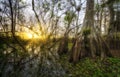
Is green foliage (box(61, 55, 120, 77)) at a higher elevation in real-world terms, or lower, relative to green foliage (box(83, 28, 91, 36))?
lower

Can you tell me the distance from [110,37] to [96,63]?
4.32 m

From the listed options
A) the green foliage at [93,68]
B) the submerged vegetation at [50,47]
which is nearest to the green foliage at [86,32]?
the submerged vegetation at [50,47]

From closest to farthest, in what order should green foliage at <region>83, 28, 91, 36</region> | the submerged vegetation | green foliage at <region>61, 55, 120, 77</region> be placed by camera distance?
the submerged vegetation → green foliage at <region>61, 55, 120, 77</region> → green foliage at <region>83, 28, 91, 36</region>

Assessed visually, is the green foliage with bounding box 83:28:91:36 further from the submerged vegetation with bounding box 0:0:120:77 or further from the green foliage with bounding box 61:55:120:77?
the green foliage with bounding box 61:55:120:77

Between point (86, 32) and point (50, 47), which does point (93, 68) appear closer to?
point (86, 32)

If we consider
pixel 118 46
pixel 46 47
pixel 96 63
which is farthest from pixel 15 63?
pixel 118 46

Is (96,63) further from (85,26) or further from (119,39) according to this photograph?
(119,39)

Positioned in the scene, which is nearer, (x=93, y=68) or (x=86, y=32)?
(x=93, y=68)

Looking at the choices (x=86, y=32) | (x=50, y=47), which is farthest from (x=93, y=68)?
(x=50, y=47)

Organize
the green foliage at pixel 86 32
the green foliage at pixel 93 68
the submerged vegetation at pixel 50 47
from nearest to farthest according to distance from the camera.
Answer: the submerged vegetation at pixel 50 47 → the green foliage at pixel 93 68 → the green foliage at pixel 86 32

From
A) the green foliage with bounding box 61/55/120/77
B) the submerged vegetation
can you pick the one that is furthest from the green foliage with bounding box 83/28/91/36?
the green foliage with bounding box 61/55/120/77

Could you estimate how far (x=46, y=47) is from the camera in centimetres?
978

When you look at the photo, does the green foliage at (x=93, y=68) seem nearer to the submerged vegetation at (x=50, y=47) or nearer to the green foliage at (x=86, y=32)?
the submerged vegetation at (x=50, y=47)

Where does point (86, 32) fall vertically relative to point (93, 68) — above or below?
above
